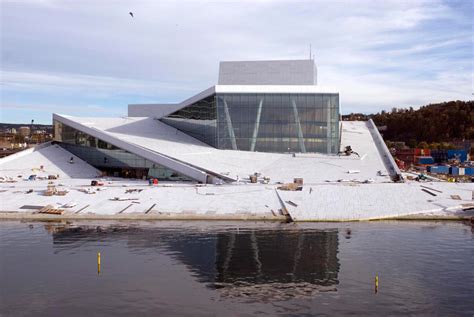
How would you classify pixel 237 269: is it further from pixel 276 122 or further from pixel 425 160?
pixel 425 160

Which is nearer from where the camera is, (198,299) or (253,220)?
(198,299)

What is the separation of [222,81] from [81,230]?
113ft

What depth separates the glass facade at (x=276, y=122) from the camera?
56094 mm

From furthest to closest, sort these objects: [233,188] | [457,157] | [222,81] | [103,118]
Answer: [457,157] → [103,118] → [222,81] → [233,188]

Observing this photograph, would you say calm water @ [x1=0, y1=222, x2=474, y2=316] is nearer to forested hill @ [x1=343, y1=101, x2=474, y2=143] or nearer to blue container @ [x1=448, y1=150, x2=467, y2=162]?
blue container @ [x1=448, y1=150, x2=467, y2=162]

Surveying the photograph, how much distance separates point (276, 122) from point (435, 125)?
340ft

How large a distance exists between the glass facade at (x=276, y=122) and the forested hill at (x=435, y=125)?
9748 centimetres

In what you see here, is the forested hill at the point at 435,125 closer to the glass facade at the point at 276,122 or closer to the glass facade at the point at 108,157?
the glass facade at the point at 276,122

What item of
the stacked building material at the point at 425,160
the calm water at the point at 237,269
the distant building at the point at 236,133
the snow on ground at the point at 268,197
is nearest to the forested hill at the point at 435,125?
the stacked building material at the point at 425,160

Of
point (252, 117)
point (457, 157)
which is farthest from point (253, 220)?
point (457, 157)

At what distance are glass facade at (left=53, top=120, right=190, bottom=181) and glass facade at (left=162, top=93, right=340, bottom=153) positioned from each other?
8937 millimetres

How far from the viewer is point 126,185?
4609 cm

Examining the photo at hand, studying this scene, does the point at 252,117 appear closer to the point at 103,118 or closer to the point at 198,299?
the point at 103,118

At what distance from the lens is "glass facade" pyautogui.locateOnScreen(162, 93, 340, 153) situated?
184ft
